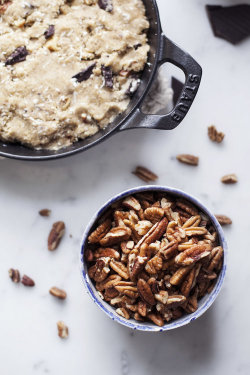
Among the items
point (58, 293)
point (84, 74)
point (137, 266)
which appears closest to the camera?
point (137, 266)

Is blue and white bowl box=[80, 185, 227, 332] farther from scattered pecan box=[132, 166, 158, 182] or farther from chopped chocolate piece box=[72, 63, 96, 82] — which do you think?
chopped chocolate piece box=[72, 63, 96, 82]

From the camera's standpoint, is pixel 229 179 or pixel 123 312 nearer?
pixel 123 312

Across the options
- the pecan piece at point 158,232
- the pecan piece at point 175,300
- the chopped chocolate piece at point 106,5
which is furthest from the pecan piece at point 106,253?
the chopped chocolate piece at point 106,5

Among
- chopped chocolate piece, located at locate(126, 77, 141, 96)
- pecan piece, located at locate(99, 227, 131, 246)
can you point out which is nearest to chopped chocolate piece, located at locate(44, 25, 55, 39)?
chopped chocolate piece, located at locate(126, 77, 141, 96)

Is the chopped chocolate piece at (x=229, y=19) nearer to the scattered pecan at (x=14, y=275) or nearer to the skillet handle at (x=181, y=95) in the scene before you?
the skillet handle at (x=181, y=95)

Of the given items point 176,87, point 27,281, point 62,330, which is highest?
point 176,87

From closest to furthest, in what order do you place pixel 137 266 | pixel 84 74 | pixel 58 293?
pixel 137 266 → pixel 84 74 → pixel 58 293

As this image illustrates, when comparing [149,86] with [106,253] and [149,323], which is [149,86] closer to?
[106,253]

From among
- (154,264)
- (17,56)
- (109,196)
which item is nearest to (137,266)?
(154,264)
